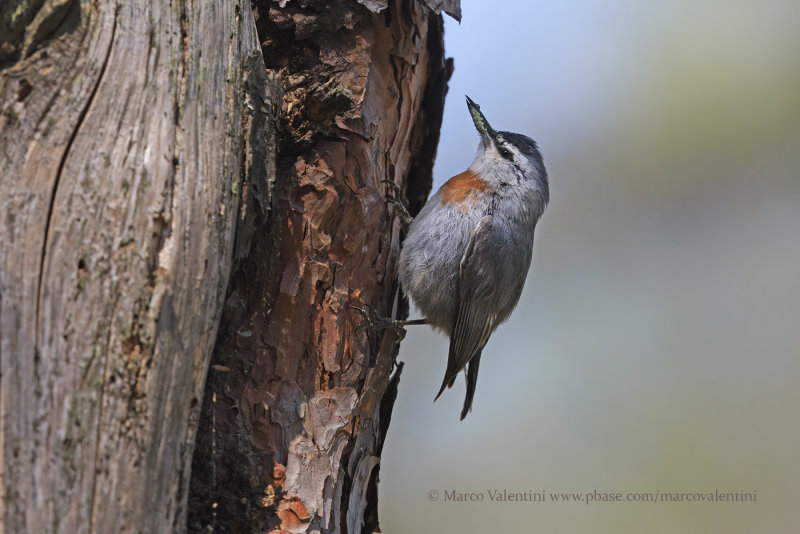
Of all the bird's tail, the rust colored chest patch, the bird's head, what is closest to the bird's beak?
the bird's head

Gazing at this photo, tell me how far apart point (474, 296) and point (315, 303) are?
1390 millimetres

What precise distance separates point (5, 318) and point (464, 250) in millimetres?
2420

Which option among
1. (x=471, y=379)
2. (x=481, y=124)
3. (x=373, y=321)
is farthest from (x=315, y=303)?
(x=481, y=124)

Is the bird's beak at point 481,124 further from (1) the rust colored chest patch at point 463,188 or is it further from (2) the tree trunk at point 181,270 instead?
(2) the tree trunk at point 181,270

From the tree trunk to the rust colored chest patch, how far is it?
42.0 inches

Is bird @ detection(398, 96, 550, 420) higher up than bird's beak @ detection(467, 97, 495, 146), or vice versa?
bird's beak @ detection(467, 97, 495, 146)

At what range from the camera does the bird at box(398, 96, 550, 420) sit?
3471 mm

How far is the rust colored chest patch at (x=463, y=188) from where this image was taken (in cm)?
364

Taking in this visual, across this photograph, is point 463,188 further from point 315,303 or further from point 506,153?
point 315,303

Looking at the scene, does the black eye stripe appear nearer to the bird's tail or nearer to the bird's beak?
the bird's beak

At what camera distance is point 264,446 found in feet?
7.22

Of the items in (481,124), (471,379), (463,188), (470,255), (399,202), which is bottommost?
(471,379)

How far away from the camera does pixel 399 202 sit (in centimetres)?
325

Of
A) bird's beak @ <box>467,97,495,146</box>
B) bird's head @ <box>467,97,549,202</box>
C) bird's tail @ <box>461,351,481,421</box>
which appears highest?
bird's beak @ <box>467,97,495,146</box>
